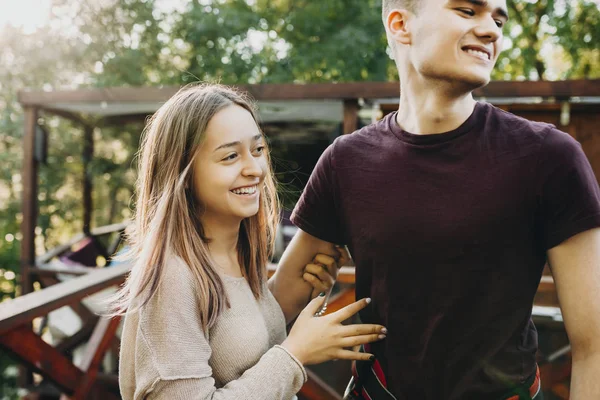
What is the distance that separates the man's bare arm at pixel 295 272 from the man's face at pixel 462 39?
0.62m

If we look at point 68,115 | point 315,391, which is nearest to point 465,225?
point 315,391

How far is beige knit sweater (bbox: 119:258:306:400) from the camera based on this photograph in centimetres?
118

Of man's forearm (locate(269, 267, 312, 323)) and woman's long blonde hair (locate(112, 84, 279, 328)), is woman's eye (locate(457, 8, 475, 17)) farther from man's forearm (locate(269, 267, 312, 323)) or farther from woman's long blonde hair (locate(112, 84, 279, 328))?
man's forearm (locate(269, 267, 312, 323))

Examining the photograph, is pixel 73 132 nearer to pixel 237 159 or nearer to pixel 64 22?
pixel 64 22

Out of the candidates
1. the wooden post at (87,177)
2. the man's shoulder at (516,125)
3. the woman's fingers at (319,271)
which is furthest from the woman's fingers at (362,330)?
the wooden post at (87,177)

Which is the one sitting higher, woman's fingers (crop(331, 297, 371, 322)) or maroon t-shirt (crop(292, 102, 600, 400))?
maroon t-shirt (crop(292, 102, 600, 400))

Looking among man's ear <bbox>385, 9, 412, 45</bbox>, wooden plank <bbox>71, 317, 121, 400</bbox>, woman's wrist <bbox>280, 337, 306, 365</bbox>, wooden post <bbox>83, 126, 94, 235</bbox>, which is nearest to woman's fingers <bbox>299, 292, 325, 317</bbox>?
woman's wrist <bbox>280, 337, 306, 365</bbox>

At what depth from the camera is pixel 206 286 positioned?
4.18 ft

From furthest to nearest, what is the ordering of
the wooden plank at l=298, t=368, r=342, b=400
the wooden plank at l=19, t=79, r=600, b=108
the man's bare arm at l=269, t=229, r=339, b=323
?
1. the wooden plank at l=19, t=79, r=600, b=108
2. the wooden plank at l=298, t=368, r=342, b=400
3. the man's bare arm at l=269, t=229, r=339, b=323

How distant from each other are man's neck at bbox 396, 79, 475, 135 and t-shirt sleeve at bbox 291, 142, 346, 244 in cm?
26

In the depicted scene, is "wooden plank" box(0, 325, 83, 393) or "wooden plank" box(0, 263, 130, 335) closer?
"wooden plank" box(0, 263, 130, 335)

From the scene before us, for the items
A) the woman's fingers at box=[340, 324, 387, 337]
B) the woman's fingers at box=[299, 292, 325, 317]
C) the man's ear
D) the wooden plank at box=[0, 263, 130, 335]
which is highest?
the man's ear

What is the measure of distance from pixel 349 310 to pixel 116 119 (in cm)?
571

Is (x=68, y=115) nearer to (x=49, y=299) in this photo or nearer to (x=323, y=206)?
(x=49, y=299)
